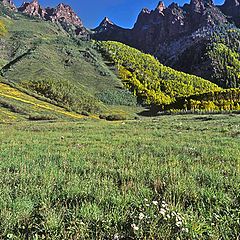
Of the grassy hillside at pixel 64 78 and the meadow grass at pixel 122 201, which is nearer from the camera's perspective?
the meadow grass at pixel 122 201

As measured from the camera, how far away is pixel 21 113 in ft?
216

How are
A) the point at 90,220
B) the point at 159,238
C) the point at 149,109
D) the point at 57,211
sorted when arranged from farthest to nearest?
the point at 149,109, the point at 57,211, the point at 90,220, the point at 159,238

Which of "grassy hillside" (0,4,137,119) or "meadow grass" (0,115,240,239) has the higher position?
"grassy hillside" (0,4,137,119)

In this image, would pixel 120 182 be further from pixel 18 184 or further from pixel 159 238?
pixel 159 238

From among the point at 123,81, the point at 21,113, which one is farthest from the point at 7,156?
the point at 123,81

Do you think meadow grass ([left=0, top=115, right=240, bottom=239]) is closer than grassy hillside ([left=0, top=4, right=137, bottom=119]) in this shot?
Yes

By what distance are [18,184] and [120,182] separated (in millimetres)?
3056

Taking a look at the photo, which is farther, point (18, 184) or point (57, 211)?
point (18, 184)

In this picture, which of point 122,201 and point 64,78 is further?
point 64,78

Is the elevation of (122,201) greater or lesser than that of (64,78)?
lesser

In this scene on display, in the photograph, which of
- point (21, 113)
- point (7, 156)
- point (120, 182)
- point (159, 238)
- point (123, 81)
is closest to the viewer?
point (159, 238)

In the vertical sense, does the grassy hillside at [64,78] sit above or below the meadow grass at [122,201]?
above

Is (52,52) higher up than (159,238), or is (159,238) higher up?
(52,52)

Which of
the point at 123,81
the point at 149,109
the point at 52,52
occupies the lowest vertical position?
the point at 149,109
